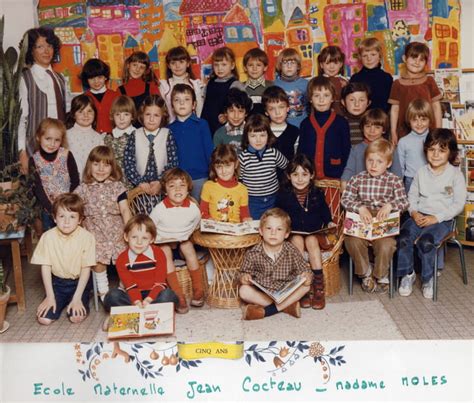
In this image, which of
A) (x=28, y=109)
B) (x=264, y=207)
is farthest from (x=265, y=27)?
(x=28, y=109)

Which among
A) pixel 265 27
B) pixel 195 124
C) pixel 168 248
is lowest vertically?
pixel 168 248

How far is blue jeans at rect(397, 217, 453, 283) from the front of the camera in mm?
3455

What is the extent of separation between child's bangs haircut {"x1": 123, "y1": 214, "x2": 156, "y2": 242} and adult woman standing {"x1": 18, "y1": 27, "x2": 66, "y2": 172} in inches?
43.0

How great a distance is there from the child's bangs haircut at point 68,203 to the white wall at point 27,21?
1.36 metres

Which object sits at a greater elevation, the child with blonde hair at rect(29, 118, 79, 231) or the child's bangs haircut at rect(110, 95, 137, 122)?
the child's bangs haircut at rect(110, 95, 137, 122)

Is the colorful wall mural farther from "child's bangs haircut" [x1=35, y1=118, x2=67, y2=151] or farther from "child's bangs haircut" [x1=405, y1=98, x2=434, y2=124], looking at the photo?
"child's bangs haircut" [x1=35, y1=118, x2=67, y2=151]

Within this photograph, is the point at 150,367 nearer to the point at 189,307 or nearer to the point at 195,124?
the point at 189,307

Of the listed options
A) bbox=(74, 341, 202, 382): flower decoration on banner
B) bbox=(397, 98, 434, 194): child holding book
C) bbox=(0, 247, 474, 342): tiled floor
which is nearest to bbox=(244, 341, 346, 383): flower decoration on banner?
bbox=(74, 341, 202, 382): flower decoration on banner

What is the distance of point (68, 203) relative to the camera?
10.9 feet

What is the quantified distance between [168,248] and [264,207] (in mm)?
648

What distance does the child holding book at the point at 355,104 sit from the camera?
3.86 metres

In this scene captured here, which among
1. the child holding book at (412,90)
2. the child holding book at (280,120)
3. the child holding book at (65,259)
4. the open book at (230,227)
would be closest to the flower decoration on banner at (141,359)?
the child holding book at (65,259)

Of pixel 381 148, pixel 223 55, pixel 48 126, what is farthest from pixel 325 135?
pixel 48 126

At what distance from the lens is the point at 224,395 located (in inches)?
99.7
